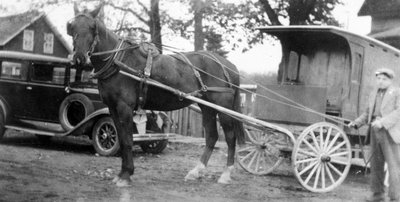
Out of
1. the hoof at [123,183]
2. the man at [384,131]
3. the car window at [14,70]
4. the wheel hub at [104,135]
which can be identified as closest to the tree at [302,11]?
the car window at [14,70]

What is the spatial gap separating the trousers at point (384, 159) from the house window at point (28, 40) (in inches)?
1287

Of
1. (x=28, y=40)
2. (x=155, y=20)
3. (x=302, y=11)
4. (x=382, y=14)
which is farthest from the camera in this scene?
(x=28, y=40)

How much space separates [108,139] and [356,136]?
474cm

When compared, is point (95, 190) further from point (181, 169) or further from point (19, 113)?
point (19, 113)

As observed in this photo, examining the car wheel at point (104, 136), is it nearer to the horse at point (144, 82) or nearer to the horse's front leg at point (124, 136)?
the horse at point (144, 82)

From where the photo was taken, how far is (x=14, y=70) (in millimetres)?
10812

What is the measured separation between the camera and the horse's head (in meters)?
6.20

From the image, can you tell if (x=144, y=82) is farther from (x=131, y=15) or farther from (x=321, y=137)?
(x=131, y=15)

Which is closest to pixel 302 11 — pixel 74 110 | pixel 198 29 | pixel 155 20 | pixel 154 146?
pixel 198 29

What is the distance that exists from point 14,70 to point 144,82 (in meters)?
5.49

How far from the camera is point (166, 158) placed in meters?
9.79

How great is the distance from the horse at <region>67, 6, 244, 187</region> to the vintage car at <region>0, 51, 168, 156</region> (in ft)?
8.43

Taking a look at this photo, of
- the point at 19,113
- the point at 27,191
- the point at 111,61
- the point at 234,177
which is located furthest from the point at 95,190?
the point at 19,113

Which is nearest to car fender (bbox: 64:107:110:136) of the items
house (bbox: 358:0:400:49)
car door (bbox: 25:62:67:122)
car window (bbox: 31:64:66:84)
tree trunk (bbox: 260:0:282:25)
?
car door (bbox: 25:62:67:122)
